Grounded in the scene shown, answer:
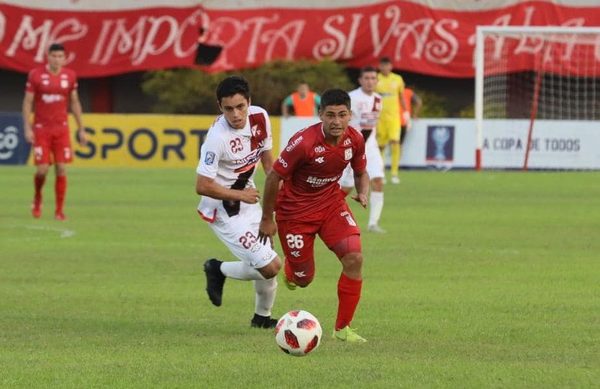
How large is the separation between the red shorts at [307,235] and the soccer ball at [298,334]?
1188 mm

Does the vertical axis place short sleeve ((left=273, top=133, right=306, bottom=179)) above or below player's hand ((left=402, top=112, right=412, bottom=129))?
above

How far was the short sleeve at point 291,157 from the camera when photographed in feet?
32.6

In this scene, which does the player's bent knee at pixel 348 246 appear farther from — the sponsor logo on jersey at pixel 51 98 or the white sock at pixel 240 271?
the sponsor logo on jersey at pixel 51 98

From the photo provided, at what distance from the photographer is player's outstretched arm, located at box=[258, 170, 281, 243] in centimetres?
998

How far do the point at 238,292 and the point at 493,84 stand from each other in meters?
28.1

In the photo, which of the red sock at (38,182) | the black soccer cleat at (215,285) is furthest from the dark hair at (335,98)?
the red sock at (38,182)

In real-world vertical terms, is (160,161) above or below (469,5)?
below

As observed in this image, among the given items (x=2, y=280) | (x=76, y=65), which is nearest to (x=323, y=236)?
(x=2, y=280)

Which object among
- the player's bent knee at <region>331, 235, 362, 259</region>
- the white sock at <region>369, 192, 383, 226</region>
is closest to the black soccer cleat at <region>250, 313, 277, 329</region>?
the player's bent knee at <region>331, 235, 362, 259</region>

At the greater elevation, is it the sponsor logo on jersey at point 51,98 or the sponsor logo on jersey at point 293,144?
the sponsor logo on jersey at point 51,98

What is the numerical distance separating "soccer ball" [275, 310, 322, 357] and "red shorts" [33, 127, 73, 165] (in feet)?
37.2

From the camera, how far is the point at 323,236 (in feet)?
33.7

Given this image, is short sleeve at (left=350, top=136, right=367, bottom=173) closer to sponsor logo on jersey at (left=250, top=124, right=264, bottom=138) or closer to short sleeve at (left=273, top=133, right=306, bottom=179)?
short sleeve at (left=273, top=133, right=306, bottom=179)

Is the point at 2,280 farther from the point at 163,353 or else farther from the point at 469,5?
the point at 469,5
